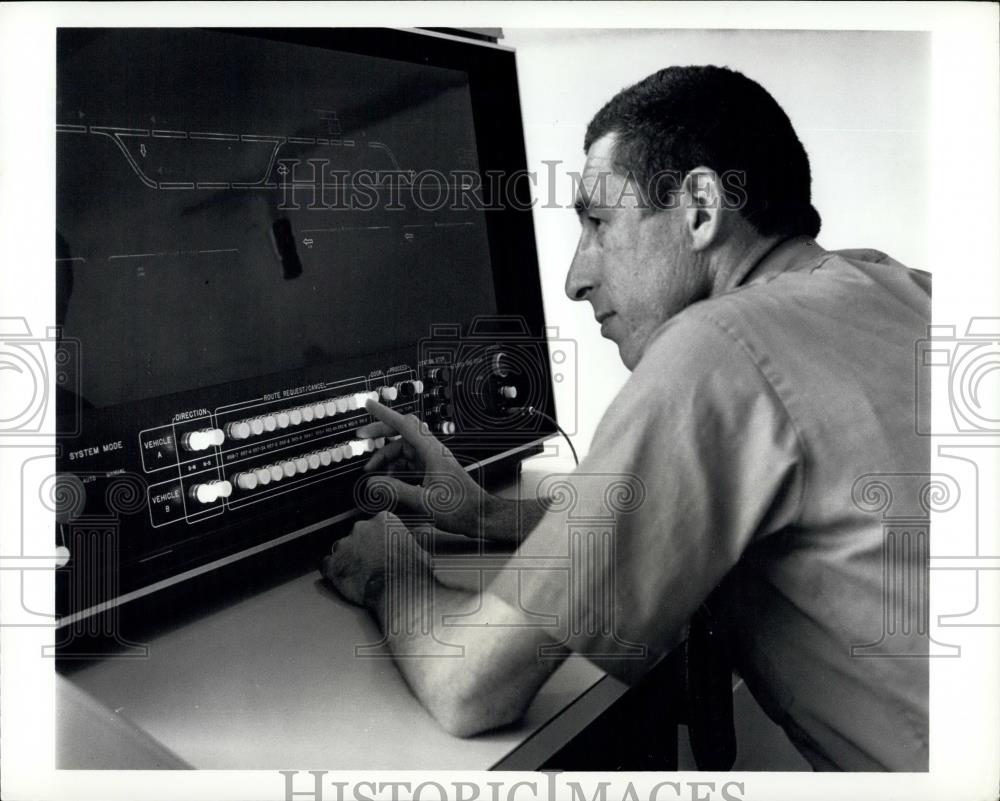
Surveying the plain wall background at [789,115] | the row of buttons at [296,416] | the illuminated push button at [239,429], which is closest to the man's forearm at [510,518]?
the plain wall background at [789,115]

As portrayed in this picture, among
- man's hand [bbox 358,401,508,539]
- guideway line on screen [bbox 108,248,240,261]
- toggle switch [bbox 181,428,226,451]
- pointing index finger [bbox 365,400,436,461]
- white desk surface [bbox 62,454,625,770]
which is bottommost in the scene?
white desk surface [bbox 62,454,625,770]

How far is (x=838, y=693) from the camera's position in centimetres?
95

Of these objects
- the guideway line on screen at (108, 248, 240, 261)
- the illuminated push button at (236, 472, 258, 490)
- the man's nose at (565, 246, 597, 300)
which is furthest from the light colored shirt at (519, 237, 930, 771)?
the guideway line on screen at (108, 248, 240, 261)

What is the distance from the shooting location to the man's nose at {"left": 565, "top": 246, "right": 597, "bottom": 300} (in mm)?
1091

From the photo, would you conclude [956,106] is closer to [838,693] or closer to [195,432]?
[838,693]

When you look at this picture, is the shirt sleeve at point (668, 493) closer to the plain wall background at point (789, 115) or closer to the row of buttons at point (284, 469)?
the plain wall background at point (789, 115)

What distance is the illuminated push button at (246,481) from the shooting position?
1021mm

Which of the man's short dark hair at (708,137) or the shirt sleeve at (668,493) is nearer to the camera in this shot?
the shirt sleeve at (668,493)

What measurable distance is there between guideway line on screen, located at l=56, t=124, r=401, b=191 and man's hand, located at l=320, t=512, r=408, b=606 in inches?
16.2

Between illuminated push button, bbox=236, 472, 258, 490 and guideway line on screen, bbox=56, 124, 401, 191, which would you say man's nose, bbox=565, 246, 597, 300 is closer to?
guideway line on screen, bbox=56, 124, 401, 191

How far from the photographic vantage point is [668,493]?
84 centimetres

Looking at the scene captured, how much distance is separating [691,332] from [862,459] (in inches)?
8.9

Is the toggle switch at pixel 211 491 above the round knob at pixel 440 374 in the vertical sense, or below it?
below

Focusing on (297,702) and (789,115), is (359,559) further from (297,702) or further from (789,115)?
(789,115)
